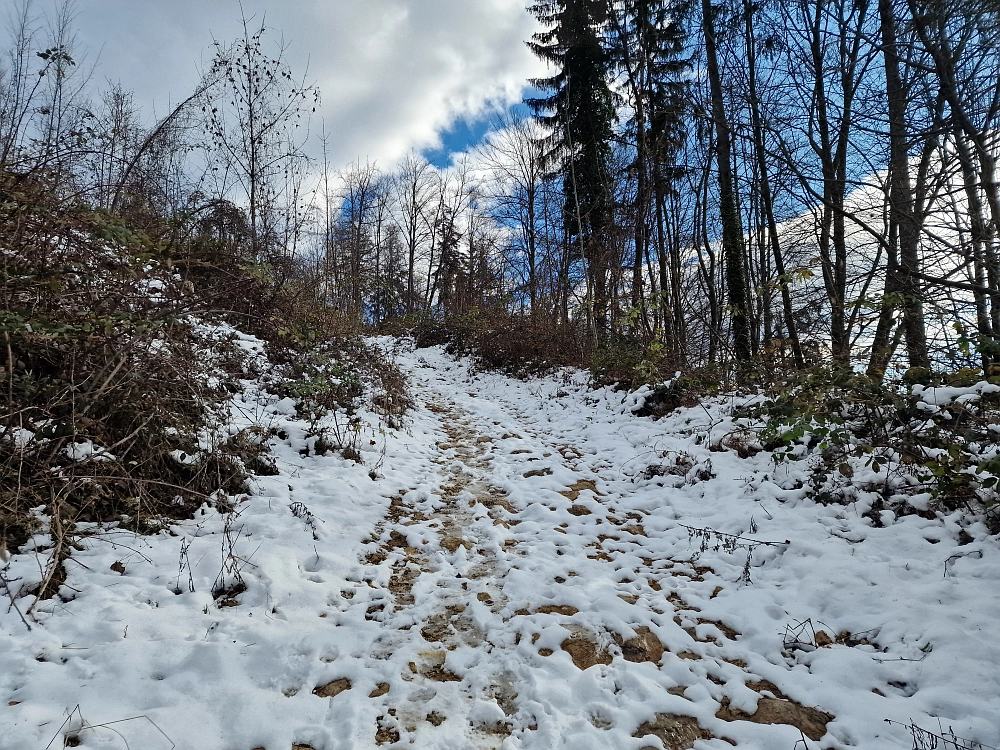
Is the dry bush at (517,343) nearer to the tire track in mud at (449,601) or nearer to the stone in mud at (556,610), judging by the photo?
the tire track in mud at (449,601)

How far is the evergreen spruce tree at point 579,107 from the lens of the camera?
14.1 meters

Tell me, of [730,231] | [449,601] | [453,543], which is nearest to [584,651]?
[449,601]

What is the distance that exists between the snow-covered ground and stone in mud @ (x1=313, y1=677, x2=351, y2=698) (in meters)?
0.02

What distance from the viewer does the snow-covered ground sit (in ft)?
6.41

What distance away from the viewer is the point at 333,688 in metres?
2.21

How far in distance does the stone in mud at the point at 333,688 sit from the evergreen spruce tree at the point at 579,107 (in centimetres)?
1282

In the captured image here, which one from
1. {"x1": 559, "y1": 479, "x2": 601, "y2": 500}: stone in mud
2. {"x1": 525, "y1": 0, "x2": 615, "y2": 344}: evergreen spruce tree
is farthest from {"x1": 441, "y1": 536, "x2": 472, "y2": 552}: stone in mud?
{"x1": 525, "y1": 0, "x2": 615, "y2": 344}: evergreen spruce tree

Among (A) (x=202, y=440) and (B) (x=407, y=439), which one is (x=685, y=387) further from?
(A) (x=202, y=440)

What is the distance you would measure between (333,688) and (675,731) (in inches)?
64.1

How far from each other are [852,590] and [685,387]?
4628 mm

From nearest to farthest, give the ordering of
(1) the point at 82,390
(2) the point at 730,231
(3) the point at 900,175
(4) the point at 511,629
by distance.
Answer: (4) the point at 511,629 → (1) the point at 82,390 → (3) the point at 900,175 → (2) the point at 730,231

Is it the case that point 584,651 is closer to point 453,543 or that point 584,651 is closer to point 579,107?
point 453,543

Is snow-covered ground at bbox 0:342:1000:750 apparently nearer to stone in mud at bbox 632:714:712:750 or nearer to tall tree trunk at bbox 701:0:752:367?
stone in mud at bbox 632:714:712:750

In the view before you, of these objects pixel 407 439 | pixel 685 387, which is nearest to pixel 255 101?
pixel 407 439
